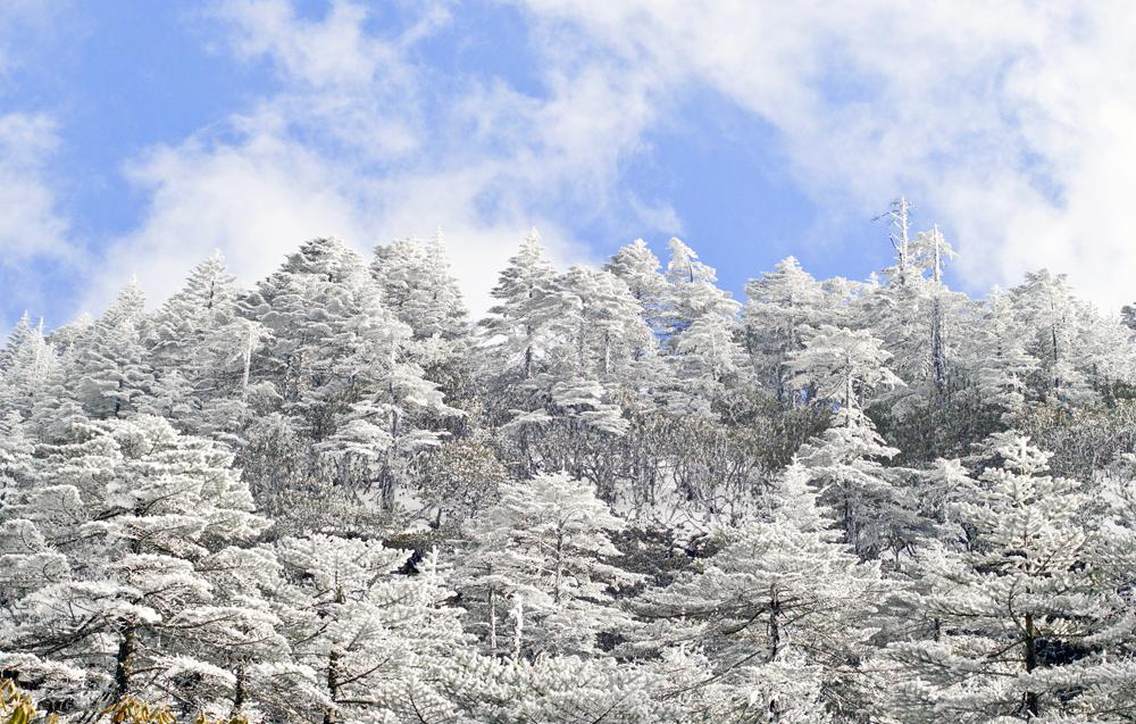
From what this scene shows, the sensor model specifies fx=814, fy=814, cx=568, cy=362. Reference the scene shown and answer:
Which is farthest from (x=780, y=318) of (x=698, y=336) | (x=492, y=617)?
(x=492, y=617)

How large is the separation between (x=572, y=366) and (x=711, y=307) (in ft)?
37.3

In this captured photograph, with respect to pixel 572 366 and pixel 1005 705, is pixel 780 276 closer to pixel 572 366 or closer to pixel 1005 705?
pixel 572 366

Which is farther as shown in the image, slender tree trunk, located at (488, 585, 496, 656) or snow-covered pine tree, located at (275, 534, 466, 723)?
slender tree trunk, located at (488, 585, 496, 656)

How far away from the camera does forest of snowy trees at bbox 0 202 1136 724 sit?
41.1 ft

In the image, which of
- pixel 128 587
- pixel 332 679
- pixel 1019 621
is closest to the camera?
pixel 1019 621

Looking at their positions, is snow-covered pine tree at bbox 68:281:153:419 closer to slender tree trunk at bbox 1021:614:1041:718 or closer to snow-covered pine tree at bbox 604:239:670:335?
snow-covered pine tree at bbox 604:239:670:335

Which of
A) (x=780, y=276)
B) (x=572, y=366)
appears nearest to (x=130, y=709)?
(x=572, y=366)

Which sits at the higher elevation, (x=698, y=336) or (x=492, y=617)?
(x=698, y=336)

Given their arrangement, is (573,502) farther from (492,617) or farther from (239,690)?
(239,690)

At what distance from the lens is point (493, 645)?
65.0 feet

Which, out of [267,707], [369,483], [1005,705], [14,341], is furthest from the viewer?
[14,341]

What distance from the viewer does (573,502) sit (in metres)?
21.1

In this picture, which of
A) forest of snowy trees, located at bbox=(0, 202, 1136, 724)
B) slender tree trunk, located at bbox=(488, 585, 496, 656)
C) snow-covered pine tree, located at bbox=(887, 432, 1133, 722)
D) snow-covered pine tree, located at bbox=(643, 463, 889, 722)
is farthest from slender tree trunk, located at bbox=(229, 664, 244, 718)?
snow-covered pine tree, located at bbox=(887, 432, 1133, 722)

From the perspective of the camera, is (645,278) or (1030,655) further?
(645,278)
